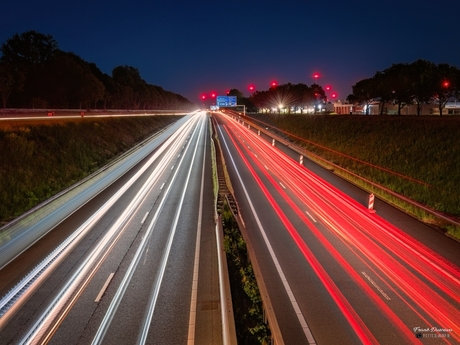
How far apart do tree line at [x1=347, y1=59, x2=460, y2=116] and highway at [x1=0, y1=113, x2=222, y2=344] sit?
50.0 m

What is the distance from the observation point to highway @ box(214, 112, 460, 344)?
10.4 meters

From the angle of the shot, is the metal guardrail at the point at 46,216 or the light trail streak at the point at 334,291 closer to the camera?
the light trail streak at the point at 334,291

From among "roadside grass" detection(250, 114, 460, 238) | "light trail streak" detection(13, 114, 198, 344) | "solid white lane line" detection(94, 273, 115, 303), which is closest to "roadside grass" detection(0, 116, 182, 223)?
"light trail streak" detection(13, 114, 198, 344)

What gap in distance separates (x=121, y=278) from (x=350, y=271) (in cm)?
827

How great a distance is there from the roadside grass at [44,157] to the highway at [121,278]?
12.1 feet

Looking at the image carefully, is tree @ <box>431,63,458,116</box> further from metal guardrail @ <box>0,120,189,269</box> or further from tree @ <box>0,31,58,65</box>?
tree @ <box>0,31,58,65</box>

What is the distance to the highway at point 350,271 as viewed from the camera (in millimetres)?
10406

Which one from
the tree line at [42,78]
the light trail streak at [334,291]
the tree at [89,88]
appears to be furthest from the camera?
the tree at [89,88]

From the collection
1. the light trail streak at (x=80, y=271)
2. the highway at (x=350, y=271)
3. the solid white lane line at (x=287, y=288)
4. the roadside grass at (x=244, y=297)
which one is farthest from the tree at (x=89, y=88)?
the roadside grass at (x=244, y=297)

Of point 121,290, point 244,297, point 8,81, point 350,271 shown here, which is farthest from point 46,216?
point 8,81

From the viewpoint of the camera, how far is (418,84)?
61.3 meters

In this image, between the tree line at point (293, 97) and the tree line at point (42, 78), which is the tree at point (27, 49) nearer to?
the tree line at point (42, 78)

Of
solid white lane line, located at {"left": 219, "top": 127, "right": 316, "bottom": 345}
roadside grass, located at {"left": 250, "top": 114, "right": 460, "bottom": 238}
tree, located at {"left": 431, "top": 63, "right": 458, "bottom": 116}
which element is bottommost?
solid white lane line, located at {"left": 219, "top": 127, "right": 316, "bottom": 345}

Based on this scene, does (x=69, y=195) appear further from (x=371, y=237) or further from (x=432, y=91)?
(x=432, y=91)
